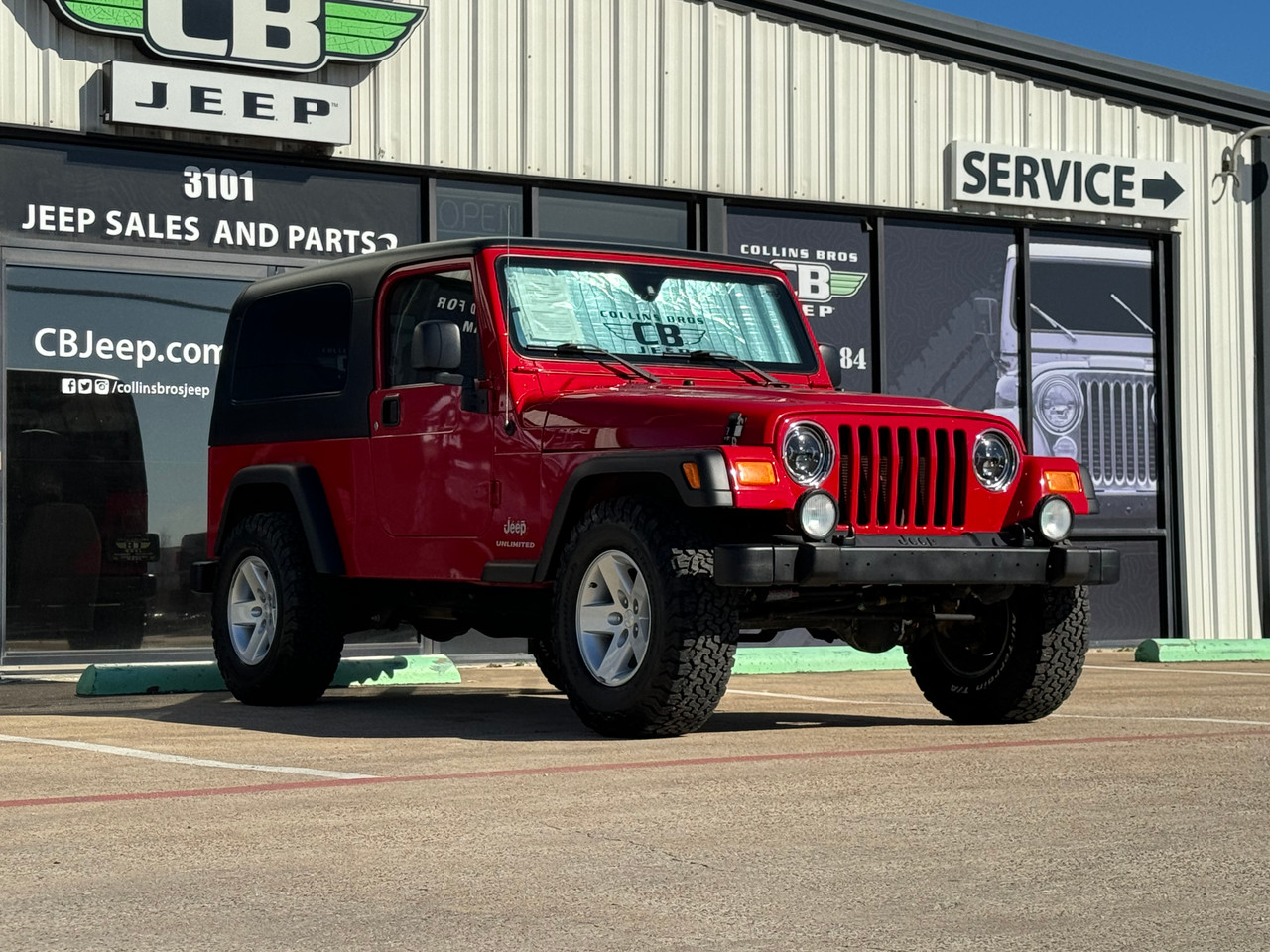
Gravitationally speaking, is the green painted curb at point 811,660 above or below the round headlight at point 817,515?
below

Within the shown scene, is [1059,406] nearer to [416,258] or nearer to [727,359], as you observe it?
[727,359]

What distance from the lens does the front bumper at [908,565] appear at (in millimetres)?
7246

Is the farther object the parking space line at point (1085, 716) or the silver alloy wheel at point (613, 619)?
the parking space line at point (1085, 716)

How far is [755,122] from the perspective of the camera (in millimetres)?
15164

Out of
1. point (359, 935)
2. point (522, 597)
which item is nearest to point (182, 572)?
point (522, 597)

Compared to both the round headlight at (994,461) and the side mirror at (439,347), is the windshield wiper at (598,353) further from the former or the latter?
the round headlight at (994,461)

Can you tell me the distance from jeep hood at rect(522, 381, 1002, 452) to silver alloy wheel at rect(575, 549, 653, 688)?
20.2 inches

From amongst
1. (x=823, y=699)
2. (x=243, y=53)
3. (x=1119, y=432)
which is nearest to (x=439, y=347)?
(x=823, y=699)

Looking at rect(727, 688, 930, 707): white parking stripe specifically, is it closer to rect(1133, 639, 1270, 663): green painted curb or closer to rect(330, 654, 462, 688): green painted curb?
rect(330, 654, 462, 688): green painted curb

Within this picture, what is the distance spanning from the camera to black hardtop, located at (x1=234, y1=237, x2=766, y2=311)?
9008mm

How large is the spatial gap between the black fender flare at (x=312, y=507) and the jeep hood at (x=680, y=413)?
1566 millimetres

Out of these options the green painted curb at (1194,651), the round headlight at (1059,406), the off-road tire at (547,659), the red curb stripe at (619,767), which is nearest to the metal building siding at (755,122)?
the round headlight at (1059,406)

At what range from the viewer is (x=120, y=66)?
12531mm

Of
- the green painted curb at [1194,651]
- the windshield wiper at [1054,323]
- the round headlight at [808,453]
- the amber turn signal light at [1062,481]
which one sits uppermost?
the windshield wiper at [1054,323]
